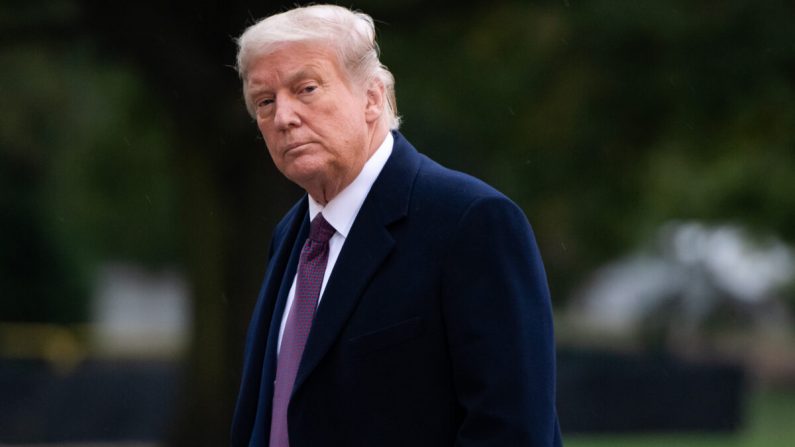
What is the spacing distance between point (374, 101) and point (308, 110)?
6.9 inches

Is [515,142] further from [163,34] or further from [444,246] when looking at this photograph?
[444,246]

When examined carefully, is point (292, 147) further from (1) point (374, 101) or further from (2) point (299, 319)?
(2) point (299, 319)

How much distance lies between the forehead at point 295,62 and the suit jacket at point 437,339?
328mm

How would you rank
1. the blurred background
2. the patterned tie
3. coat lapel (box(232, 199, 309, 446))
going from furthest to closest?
the blurred background
coat lapel (box(232, 199, 309, 446))
the patterned tie

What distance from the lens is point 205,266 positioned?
1245cm

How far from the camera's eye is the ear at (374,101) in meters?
2.84

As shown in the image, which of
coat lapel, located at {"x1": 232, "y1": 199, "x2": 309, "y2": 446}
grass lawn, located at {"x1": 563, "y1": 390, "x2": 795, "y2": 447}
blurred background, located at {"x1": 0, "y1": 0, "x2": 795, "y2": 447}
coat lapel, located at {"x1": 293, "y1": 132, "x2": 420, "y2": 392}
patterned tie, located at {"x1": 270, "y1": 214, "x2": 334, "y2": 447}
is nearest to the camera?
coat lapel, located at {"x1": 293, "y1": 132, "x2": 420, "y2": 392}

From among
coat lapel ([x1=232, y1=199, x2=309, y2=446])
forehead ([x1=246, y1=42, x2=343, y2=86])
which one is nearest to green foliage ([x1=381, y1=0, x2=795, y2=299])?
coat lapel ([x1=232, y1=199, x2=309, y2=446])

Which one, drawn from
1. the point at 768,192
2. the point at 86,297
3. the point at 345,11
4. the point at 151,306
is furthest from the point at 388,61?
the point at 151,306

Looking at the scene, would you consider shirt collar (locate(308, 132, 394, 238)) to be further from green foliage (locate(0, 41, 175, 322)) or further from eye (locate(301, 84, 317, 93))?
green foliage (locate(0, 41, 175, 322))

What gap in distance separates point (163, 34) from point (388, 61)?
10.2 ft

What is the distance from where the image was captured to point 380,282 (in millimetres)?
2676

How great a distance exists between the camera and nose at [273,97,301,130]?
2723mm

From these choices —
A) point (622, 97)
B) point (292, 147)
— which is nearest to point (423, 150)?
point (622, 97)
